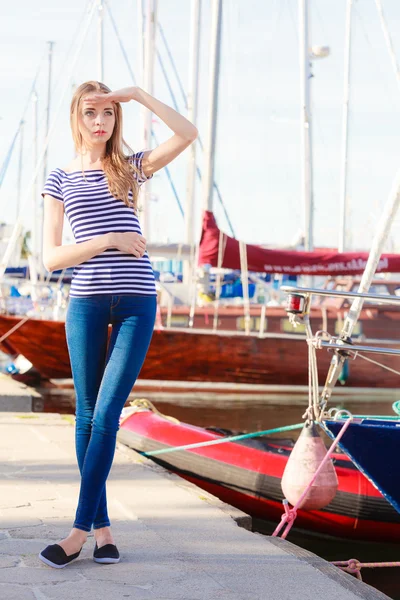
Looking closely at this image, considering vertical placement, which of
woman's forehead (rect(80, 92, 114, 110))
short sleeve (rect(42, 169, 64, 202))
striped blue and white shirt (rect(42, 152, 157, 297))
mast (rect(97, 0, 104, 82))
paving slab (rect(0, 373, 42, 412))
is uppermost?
mast (rect(97, 0, 104, 82))

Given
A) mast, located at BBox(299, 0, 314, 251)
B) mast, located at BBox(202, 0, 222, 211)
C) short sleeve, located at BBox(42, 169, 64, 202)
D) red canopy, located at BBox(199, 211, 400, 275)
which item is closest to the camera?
short sleeve, located at BBox(42, 169, 64, 202)

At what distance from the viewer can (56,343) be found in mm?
16281

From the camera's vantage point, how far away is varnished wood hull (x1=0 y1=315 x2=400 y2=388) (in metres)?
16.1

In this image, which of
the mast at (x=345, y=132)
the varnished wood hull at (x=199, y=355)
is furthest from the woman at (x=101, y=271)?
the mast at (x=345, y=132)

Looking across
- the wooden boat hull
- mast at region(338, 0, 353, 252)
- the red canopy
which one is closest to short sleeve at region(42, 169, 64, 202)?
the wooden boat hull

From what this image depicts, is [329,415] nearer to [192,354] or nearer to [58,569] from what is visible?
[58,569]

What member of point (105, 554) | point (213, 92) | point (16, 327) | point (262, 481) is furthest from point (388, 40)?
point (105, 554)

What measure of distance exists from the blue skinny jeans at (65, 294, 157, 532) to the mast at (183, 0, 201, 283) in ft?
48.5

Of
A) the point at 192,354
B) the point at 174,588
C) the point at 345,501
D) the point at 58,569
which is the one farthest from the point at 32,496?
the point at 192,354

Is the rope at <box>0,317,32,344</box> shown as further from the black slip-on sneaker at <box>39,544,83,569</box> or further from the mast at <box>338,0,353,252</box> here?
the black slip-on sneaker at <box>39,544,83,569</box>

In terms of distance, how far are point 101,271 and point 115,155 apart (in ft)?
1.57

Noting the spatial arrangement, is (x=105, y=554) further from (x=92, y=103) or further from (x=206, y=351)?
(x=206, y=351)

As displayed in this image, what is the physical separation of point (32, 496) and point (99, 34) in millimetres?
21052

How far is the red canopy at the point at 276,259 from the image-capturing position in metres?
15.1
